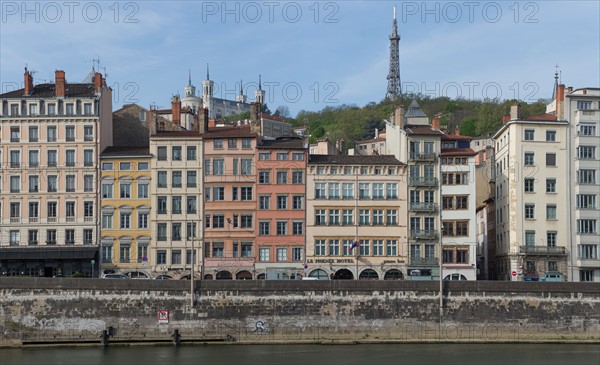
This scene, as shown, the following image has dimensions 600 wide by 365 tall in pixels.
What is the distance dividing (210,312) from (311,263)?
51.9 feet

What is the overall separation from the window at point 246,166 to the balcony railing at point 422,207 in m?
13.7

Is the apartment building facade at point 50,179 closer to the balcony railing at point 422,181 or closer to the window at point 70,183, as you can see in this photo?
the window at point 70,183

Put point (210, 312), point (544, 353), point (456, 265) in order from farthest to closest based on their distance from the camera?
point (456, 265), point (210, 312), point (544, 353)

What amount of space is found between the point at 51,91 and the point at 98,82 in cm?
399

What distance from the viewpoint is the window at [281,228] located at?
84750 millimetres

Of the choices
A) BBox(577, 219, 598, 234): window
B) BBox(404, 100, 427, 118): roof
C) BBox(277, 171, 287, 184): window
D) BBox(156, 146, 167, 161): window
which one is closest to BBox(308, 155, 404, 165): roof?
BBox(277, 171, 287, 184): window

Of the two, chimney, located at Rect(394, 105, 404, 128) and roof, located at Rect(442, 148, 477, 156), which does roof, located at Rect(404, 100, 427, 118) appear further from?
roof, located at Rect(442, 148, 477, 156)

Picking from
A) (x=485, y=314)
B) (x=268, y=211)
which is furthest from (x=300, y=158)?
(x=485, y=314)

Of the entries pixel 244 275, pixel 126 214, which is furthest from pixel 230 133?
pixel 244 275

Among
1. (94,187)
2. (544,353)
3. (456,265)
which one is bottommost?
(544,353)

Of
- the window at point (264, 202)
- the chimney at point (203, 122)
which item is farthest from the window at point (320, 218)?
the chimney at point (203, 122)

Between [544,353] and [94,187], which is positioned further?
[94,187]

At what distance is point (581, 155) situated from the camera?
84.7 metres

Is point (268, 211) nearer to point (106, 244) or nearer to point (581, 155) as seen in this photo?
point (106, 244)
